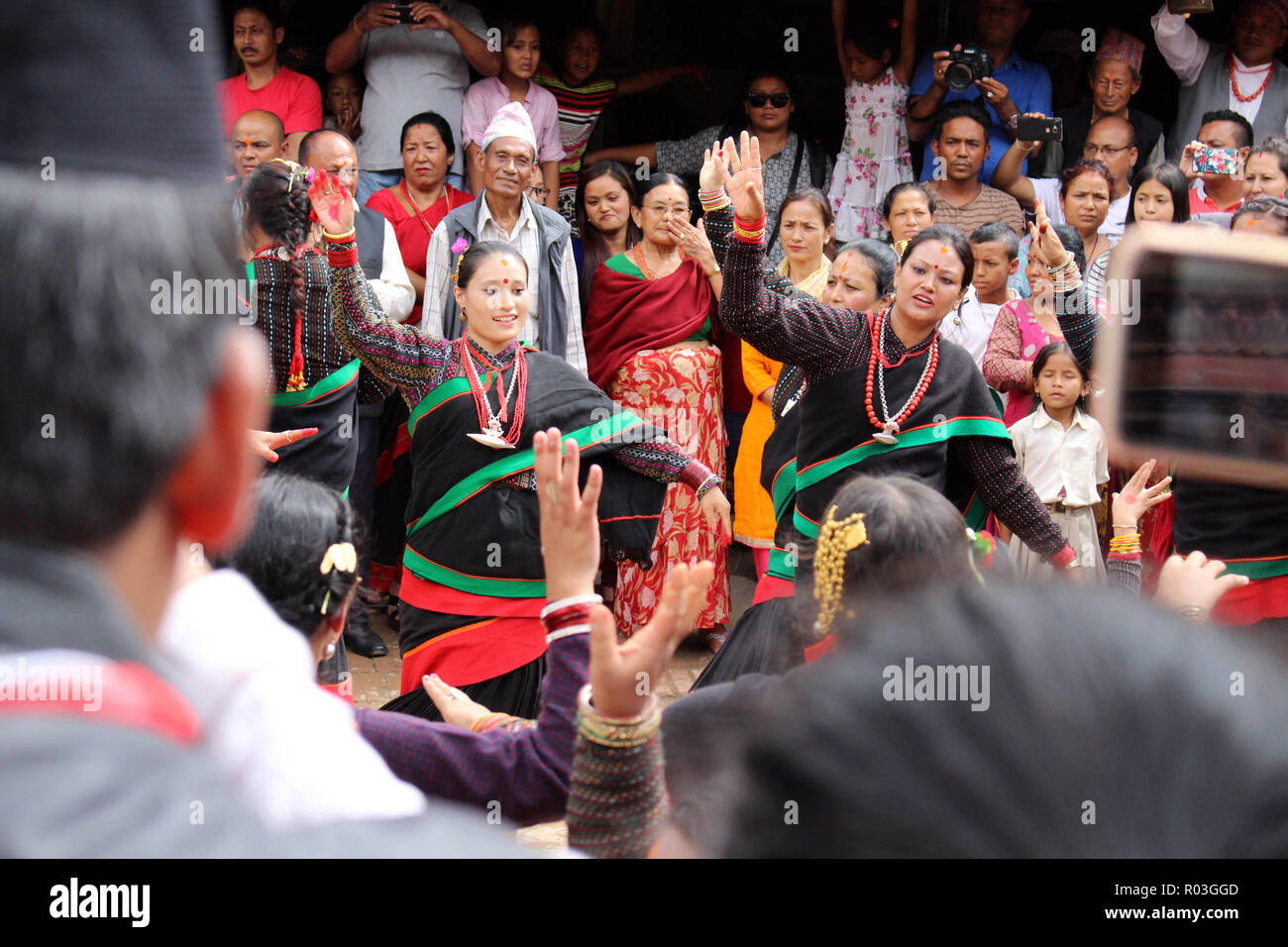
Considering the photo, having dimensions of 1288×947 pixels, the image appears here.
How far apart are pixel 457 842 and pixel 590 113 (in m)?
5.44

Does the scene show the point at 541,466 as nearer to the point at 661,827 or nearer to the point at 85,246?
the point at 661,827

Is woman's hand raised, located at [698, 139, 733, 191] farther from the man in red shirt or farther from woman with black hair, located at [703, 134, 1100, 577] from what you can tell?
the man in red shirt

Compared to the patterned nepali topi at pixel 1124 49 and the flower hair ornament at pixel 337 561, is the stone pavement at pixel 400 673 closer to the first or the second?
the flower hair ornament at pixel 337 561

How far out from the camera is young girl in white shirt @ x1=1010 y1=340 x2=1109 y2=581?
4.54 meters

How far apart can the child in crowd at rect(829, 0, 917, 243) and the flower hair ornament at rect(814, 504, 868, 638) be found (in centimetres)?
380

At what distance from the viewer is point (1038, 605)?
673 mm

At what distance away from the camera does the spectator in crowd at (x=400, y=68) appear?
5270mm

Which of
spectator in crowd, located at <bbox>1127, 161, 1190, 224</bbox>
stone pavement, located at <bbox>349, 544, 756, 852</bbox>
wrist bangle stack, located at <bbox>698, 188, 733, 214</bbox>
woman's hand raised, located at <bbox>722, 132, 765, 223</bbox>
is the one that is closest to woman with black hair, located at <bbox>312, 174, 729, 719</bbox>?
stone pavement, located at <bbox>349, 544, 756, 852</bbox>

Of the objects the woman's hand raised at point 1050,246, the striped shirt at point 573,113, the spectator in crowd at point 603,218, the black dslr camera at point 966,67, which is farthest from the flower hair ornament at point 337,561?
the black dslr camera at point 966,67

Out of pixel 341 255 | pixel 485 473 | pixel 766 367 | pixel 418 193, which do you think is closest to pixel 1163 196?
pixel 766 367

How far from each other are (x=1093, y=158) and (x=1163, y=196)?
53cm

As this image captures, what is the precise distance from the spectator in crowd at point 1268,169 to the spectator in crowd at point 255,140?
11.4 ft

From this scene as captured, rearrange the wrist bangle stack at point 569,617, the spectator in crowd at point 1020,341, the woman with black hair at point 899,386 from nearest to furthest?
the wrist bangle stack at point 569,617 < the woman with black hair at point 899,386 < the spectator in crowd at point 1020,341

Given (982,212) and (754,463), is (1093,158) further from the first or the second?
(754,463)
